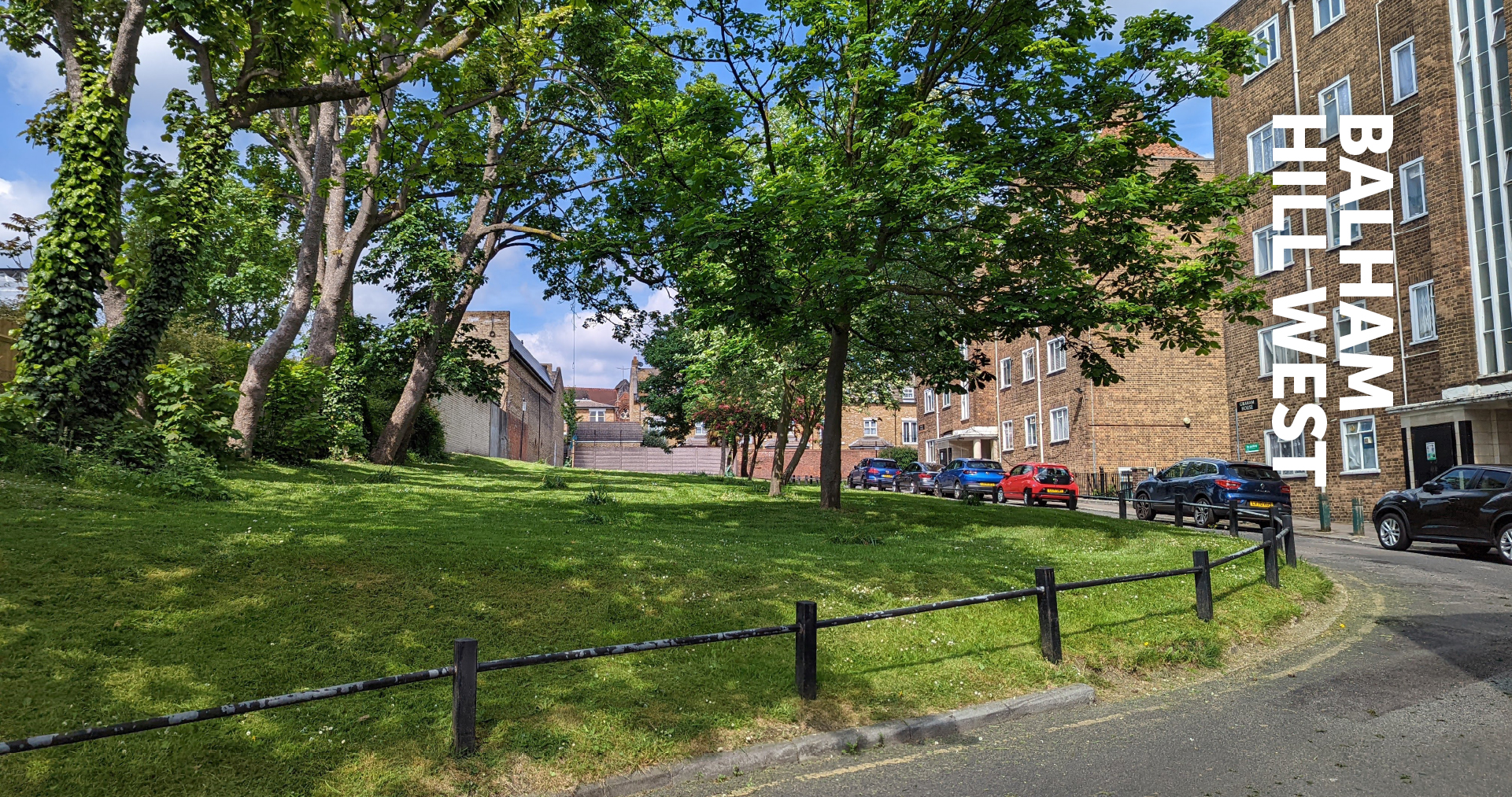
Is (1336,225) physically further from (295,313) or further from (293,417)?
(293,417)

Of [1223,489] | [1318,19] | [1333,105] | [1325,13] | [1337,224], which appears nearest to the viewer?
[1223,489]

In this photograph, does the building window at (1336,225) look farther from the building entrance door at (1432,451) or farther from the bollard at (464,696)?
the bollard at (464,696)

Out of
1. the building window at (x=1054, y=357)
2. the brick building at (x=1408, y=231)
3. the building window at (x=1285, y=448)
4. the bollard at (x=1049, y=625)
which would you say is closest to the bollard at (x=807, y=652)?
the bollard at (x=1049, y=625)

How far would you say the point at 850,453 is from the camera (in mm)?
65875

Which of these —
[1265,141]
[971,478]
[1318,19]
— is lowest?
[971,478]

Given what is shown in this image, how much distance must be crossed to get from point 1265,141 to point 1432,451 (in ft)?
41.1

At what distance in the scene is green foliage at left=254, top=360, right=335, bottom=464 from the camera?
1703 cm

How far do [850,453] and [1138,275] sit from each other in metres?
50.4

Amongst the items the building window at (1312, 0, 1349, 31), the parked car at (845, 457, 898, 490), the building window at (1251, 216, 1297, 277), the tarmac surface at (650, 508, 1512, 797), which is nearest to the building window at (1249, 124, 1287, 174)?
the building window at (1251, 216, 1297, 277)

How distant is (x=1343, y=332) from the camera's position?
26.5 meters

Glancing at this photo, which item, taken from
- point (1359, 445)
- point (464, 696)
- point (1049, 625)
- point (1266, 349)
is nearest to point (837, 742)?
point (464, 696)

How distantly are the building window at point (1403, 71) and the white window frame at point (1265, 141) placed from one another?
3.61 m

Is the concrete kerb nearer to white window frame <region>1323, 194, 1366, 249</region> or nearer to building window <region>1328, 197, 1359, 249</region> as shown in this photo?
white window frame <region>1323, 194, 1366, 249</region>

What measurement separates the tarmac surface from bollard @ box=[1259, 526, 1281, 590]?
6.81 feet
